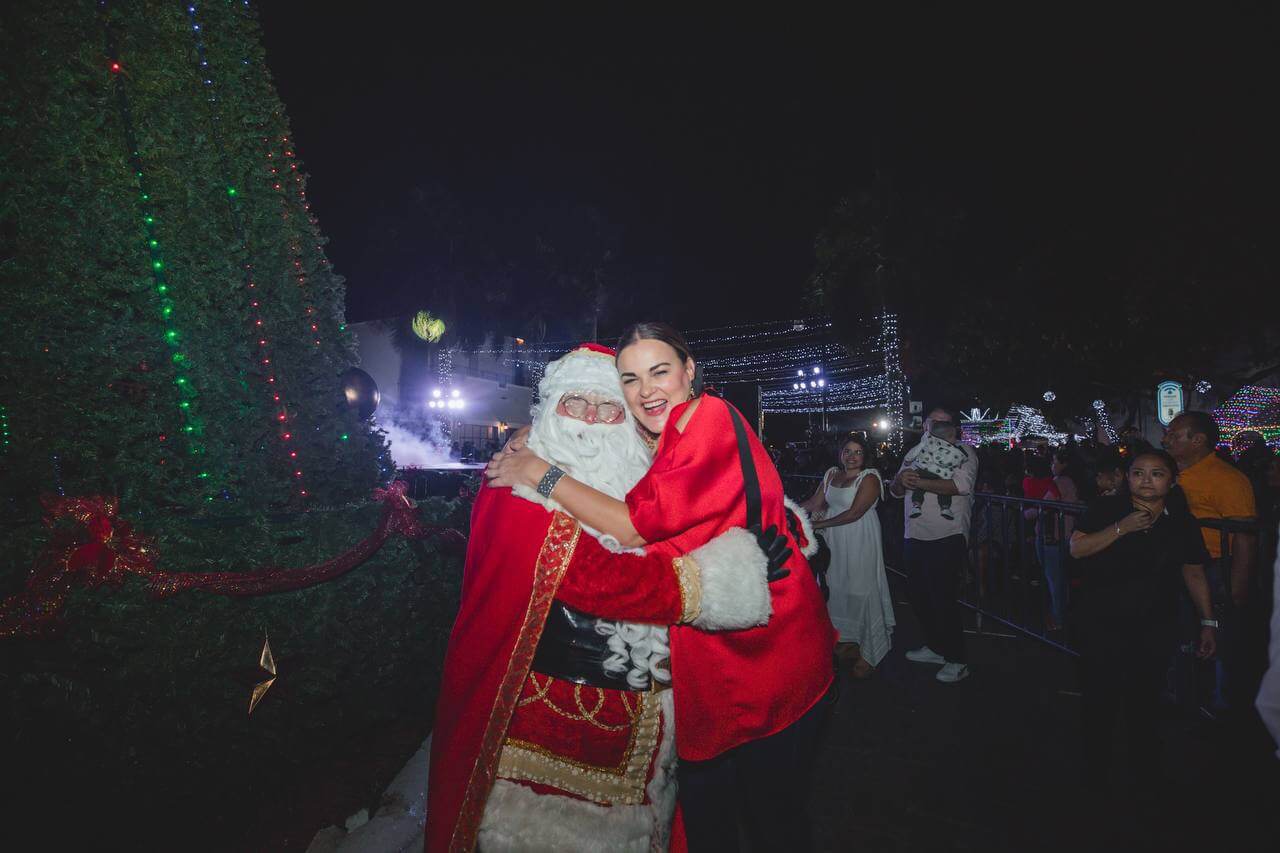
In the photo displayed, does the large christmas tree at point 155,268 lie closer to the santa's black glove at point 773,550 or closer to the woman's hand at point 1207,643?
the santa's black glove at point 773,550

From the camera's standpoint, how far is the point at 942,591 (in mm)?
5438

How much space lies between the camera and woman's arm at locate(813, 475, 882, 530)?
566cm

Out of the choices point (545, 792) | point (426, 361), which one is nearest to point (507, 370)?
point (426, 361)

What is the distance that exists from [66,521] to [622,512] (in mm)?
2233

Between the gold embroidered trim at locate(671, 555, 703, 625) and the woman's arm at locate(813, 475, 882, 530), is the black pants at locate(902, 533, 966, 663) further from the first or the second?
the gold embroidered trim at locate(671, 555, 703, 625)

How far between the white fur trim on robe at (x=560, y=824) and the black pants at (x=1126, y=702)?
129 inches

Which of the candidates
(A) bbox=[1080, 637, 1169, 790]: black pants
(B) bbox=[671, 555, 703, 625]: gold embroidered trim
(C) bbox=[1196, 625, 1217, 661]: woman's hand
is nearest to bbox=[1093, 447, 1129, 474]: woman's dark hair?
(C) bbox=[1196, 625, 1217, 661]: woman's hand

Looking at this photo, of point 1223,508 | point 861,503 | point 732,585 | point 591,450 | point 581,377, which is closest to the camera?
point 732,585

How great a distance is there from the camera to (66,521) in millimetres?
2350

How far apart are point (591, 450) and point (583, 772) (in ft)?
3.40

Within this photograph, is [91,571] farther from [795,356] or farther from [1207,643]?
[795,356]

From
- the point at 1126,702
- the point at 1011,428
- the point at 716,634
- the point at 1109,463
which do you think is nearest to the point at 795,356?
the point at 1109,463

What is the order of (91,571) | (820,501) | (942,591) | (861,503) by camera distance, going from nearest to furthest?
(91,571) → (942,591) → (861,503) → (820,501)

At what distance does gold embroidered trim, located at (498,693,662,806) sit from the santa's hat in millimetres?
1161
